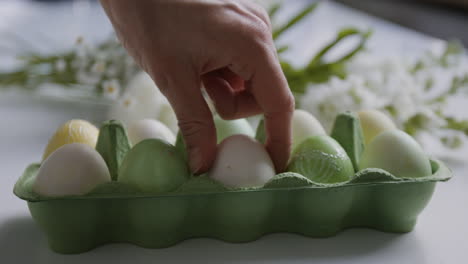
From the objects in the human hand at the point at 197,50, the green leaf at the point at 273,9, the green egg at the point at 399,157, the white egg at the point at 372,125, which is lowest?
the green leaf at the point at 273,9

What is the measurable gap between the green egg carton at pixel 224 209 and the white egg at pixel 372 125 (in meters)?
0.12

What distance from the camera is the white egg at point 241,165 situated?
74 cm

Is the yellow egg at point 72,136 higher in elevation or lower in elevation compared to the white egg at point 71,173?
lower

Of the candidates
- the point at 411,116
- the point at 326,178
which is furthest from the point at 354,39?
the point at 326,178

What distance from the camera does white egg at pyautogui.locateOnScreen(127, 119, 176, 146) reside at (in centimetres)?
85

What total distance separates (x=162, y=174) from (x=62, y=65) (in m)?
0.73

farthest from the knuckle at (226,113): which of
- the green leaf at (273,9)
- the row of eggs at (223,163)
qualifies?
the green leaf at (273,9)

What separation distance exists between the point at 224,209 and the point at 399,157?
244mm

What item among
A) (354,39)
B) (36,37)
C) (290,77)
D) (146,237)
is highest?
(146,237)

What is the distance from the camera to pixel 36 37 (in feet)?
7.09

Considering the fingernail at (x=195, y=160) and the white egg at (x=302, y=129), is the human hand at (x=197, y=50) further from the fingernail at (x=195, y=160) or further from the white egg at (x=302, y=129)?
the white egg at (x=302, y=129)

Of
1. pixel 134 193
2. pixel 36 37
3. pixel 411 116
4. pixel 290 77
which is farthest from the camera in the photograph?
pixel 36 37

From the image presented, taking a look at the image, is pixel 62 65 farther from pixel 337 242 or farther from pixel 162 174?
pixel 337 242

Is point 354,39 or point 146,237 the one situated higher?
point 146,237
